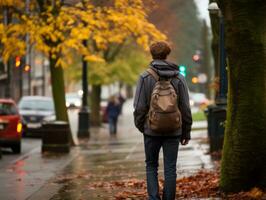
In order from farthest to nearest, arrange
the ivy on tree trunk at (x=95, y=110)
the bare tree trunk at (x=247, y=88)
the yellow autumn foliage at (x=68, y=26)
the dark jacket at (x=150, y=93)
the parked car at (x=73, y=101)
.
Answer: the parked car at (x=73, y=101)
the ivy on tree trunk at (x=95, y=110)
the yellow autumn foliage at (x=68, y=26)
the bare tree trunk at (x=247, y=88)
the dark jacket at (x=150, y=93)

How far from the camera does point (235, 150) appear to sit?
9.45m

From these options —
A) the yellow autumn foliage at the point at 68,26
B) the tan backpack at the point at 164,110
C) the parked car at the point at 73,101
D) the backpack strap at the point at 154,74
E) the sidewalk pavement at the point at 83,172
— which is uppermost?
the yellow autumn foliage at the point at 68,26

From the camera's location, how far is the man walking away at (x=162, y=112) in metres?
8.17

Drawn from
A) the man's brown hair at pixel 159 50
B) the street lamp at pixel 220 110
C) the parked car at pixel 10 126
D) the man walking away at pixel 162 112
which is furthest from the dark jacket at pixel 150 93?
the parked car at pixel 10 126

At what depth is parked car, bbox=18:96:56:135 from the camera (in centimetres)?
3112

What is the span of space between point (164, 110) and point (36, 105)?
25072 mm

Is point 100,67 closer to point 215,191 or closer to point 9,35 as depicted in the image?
point 9,35

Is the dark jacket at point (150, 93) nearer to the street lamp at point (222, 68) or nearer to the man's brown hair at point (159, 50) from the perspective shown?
the man's brown hair at point (159, 50)

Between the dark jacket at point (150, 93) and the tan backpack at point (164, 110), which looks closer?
the tan backpack at point (164, 110)

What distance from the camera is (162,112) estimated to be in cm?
813

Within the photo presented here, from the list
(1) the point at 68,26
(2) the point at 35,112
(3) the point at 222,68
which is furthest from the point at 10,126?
(2) the point at 35,112

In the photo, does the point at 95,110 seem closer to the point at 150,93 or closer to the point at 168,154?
the point at 168,154

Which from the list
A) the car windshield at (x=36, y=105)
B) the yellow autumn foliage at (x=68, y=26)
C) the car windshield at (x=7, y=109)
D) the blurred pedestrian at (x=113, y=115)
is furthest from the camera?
the blurred pedestrian at (x=113, y=115)

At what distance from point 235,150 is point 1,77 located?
45.2 metres
